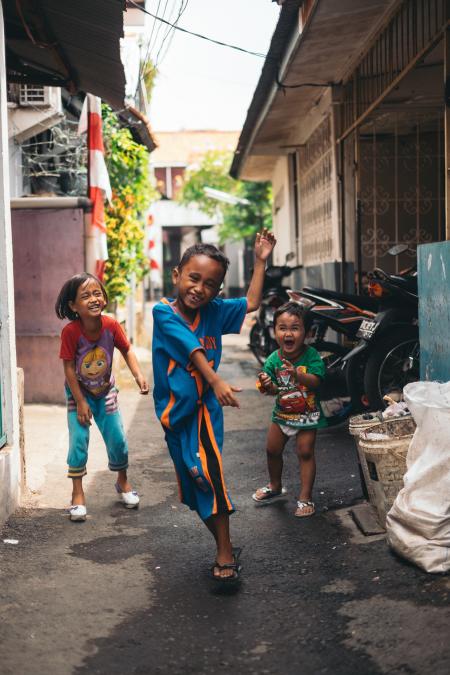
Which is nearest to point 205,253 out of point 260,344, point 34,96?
point 34,96

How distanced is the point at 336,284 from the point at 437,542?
6.01m

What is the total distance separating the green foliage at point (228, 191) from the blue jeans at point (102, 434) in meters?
19.3

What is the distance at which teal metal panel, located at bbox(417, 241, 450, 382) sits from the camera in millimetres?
5012

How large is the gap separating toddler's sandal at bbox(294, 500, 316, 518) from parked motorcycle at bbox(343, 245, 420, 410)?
68.4 inches

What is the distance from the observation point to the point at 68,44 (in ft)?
21.9

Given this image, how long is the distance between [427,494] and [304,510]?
4.36 feet

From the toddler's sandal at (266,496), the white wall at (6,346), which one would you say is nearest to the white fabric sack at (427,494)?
the toddler's sandal at (266,496)

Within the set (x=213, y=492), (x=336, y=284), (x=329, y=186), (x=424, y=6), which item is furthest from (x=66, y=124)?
(x=213, y=492)

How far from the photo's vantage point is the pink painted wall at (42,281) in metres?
8.89

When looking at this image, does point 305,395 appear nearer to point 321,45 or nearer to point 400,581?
point 400,581

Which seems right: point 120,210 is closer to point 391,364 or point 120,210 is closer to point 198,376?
point 391,364

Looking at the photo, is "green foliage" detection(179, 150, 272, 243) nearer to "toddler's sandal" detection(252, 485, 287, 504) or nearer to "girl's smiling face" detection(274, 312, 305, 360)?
"toddler's sandal" detection(252, 485, 287, 504)

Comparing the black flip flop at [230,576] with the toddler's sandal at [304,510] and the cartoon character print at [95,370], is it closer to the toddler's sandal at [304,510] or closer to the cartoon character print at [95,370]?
the toddler's sandal at [304,510]

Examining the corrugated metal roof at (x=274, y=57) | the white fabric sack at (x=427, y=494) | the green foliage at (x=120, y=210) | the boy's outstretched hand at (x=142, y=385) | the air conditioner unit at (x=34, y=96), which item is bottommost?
the white fabric sack at (x=427, y=494)
